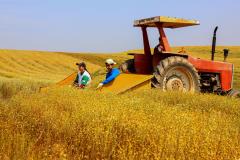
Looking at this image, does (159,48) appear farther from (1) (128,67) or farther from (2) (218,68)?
(2) (218,68)

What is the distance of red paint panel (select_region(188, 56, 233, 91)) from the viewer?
11009 millimetres

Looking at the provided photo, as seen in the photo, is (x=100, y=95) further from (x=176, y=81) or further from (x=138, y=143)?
(x=176, y=81)

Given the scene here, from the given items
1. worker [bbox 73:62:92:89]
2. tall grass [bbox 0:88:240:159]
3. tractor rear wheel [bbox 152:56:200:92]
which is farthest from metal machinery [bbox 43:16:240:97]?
tall grass [bbox 0:88:240:159]

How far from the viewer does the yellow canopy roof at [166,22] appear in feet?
34.1

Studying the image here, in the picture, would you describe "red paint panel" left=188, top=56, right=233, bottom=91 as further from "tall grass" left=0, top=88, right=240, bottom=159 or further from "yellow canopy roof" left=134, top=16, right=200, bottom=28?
"tall grass" left=0, top=88, right=240, bottom=159

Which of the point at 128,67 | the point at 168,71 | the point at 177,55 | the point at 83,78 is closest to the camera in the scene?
the point at 83,78

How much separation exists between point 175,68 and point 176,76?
0.86 ft

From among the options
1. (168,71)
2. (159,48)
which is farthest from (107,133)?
(159,48)

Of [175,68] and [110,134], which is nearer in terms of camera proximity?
[110,134]

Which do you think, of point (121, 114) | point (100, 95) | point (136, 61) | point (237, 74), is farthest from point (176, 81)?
point (237, 74)

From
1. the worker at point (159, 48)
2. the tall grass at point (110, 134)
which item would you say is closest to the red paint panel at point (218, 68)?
the worker at point (159, 48)

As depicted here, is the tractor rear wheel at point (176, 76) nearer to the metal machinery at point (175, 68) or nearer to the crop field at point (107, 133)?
the metal machinery at point (175, 68)

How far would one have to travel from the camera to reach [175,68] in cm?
1027

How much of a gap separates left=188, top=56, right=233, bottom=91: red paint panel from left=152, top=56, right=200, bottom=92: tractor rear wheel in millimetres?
413
